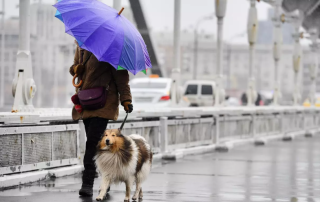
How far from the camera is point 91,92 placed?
351 inches

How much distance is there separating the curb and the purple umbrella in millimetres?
2411

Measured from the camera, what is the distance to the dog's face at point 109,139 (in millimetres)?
8211

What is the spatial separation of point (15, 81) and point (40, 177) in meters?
1.53

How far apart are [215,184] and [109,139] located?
129 inches

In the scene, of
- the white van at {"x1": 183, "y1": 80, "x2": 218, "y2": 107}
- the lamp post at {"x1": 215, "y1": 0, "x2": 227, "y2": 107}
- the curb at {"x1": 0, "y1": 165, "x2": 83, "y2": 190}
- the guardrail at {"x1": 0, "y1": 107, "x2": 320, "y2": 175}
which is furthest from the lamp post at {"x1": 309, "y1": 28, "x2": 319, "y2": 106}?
the curb at {"x1": 0, "y1": 165, "x2": 83, "y2": 190}

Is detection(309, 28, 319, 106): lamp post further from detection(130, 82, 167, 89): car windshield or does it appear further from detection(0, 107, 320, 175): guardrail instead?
detection(130, 82, 167, 89): car windshield

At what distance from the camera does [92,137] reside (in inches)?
351

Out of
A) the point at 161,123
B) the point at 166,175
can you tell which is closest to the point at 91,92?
the point at 166,175

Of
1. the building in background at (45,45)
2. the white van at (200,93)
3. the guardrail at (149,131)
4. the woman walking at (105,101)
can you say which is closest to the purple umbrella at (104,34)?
the woman walking at (105,101)

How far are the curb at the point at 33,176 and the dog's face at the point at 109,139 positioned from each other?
218cm

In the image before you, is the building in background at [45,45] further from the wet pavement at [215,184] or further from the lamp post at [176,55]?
the wet pavement at [215,184]

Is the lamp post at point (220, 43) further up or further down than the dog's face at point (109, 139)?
further up

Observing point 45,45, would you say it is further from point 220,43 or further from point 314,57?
point 220,43

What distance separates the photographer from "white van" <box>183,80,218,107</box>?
41250mm
